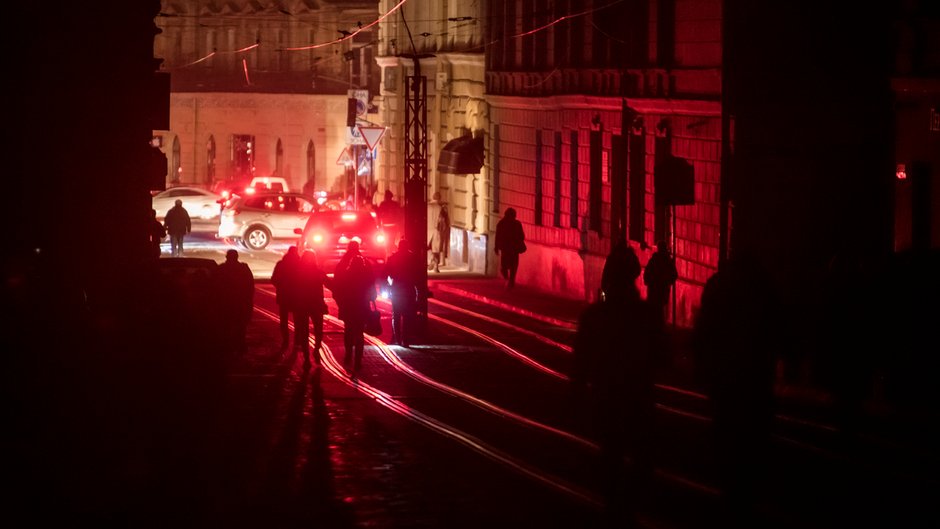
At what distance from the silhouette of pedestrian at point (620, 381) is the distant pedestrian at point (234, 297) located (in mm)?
12144

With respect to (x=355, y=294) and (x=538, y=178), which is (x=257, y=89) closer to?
(x=538, y=178)

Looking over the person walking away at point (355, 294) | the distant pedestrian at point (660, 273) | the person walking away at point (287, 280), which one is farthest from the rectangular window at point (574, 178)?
the person walking away at point (355, 294)

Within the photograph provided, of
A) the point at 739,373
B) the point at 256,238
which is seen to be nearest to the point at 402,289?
the point at 739,373

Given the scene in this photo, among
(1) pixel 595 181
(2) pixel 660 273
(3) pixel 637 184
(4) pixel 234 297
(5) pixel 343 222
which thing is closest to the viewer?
(4) pixel 234 297

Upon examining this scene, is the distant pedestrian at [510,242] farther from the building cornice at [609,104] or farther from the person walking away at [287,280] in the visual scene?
the person walking away at [287,280]

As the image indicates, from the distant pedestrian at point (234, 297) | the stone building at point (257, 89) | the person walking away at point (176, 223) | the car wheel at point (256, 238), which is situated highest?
the stone building at point (257, 89)

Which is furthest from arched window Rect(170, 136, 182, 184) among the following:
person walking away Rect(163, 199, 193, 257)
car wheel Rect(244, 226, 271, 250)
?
person walking away Rect(163, 199, 193, 257)

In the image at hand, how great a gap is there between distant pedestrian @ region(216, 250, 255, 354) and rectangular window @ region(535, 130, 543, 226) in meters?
14.1

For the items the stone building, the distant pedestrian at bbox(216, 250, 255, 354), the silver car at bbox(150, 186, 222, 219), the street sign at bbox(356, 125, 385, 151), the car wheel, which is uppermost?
the stone building

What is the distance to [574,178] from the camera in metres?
34.6

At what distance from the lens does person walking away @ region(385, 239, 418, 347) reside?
24719mm

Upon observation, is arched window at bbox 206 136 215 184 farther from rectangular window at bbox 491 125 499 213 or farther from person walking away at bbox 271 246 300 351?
person walking away at bbox 271 246 300 351

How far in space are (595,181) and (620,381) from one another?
2244cm

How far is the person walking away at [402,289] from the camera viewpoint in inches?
973
